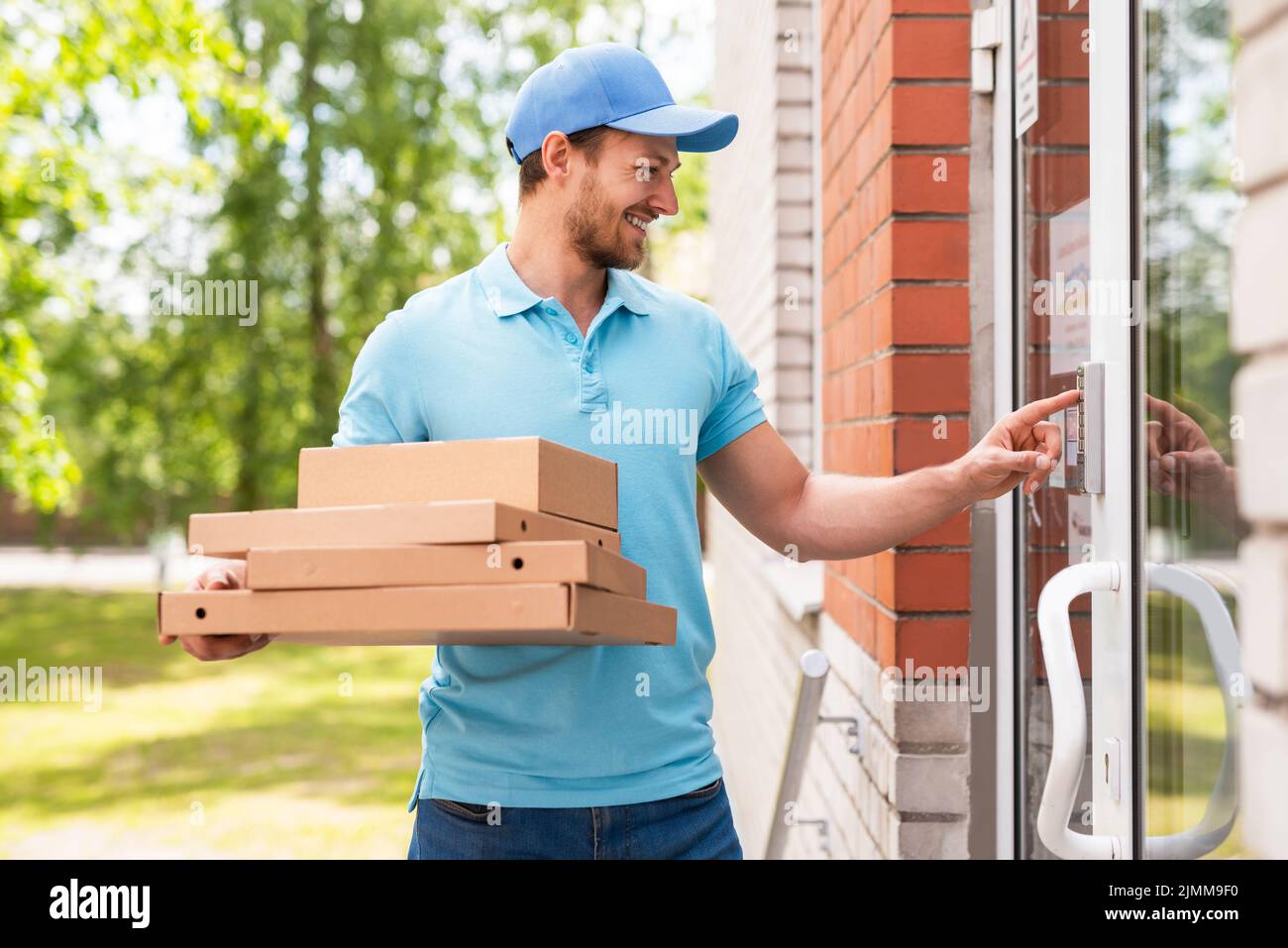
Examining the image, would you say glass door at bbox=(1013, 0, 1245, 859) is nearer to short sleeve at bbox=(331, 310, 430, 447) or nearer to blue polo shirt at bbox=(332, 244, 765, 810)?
blue polo shirt at bbox=(332, 244, 765, 810)

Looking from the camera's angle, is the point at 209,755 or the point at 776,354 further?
the point at 209,755

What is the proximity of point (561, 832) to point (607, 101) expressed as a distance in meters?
1.33

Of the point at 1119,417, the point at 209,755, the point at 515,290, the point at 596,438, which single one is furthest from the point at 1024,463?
the point at 209,755

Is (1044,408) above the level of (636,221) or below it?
below

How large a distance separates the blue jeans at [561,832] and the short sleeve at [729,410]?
2.30 feet

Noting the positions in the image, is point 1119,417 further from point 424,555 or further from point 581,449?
point 424,555

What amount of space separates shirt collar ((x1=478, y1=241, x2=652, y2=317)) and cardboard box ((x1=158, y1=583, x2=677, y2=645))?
717 millimetres

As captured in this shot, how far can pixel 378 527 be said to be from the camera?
1687 millimetres

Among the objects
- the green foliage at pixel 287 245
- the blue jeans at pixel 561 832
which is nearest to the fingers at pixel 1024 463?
the blue jeans at pixel 561 832

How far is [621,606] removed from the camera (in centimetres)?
174

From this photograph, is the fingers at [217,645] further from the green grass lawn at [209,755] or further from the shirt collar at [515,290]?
the green grass lawn at [209,755]

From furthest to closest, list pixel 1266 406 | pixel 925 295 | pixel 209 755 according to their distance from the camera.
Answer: pixel 209 755
pixel 925 295
pixel 1266 406
